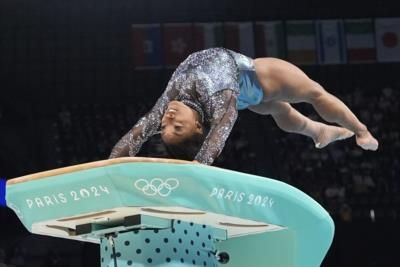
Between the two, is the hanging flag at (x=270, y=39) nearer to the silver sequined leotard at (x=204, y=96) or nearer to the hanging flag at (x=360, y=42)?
the hanging flag at (x=360, y=42)

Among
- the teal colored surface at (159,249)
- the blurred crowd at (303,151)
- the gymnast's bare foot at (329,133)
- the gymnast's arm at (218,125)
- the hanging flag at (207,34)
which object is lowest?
the blurred crowd at (303,151)

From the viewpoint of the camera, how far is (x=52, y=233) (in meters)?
2.71

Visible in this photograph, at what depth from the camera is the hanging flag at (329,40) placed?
422 inches

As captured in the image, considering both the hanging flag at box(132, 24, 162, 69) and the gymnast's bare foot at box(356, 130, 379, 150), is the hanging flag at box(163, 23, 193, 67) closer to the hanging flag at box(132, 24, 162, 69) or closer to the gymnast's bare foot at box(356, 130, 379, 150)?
the hanging flag at box(132, 24, 162, 69)

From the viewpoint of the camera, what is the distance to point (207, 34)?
10672mm

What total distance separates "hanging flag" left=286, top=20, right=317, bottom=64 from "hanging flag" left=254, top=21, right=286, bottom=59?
0.36ft

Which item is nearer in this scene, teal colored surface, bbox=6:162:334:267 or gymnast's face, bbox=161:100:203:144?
teal colored surface, bbox=6:162:334:267

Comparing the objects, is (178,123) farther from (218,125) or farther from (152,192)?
(152,192)

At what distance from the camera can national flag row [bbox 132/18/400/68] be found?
34.9 feet

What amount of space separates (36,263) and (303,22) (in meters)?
5.38

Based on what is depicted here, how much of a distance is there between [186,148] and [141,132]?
1.13 feet

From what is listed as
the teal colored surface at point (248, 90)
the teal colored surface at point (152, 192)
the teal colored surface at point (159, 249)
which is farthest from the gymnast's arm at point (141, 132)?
the teal colored surface at point (152, 192)

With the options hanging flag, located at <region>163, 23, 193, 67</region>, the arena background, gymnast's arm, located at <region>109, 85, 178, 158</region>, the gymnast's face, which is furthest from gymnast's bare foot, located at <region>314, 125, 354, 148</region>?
hanging flag, located at <region>163, 23, 193, 67</region>

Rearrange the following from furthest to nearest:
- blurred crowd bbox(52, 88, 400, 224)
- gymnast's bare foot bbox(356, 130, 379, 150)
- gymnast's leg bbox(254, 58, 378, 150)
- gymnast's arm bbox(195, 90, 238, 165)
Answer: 1. blurred crowd bbox(52, 88, 400, 224)
2. gymnast's bare foot bbox(356, 130, 379, 150)
3. gymnast's leg bbox(254, 58, 378, 150)
4. gymnast's arm bbox(195, 90, 238, 165)
